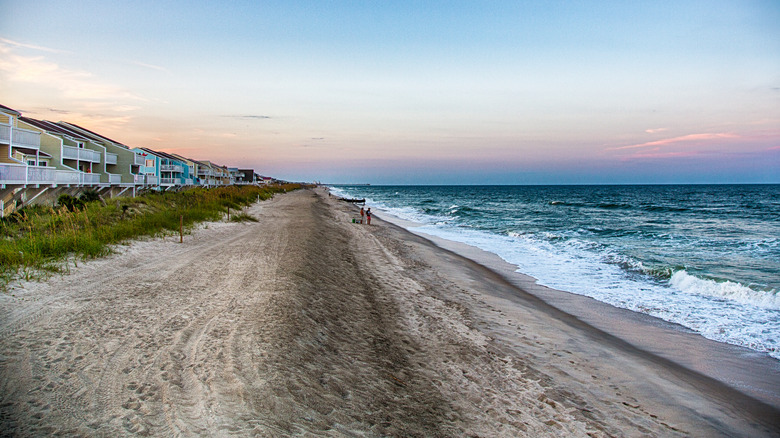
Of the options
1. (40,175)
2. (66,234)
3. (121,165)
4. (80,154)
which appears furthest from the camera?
(121,165)

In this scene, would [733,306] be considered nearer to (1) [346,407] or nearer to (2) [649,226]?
(1) [346,407]

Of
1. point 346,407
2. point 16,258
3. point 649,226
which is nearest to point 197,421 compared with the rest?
point 346,407

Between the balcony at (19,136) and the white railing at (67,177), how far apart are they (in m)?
2.42

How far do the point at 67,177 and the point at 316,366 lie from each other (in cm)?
2825

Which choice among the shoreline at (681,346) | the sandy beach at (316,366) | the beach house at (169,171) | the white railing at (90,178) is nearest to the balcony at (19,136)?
the white railing at (90,178)

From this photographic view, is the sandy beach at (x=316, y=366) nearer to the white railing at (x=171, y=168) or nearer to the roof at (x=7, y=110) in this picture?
the roof at (x=7, y=110)

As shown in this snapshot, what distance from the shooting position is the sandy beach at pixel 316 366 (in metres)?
4.15

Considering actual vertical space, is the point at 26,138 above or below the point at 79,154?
above

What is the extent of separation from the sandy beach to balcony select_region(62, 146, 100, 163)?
2607 centimetres

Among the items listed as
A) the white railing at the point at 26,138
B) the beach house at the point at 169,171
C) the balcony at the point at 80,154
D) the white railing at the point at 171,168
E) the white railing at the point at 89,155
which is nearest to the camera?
the white railing at the point at 26,138

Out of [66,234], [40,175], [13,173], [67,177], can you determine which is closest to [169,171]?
[67,177]

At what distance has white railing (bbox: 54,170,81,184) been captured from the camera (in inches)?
976

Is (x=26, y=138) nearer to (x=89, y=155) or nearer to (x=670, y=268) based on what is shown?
(x=89, y=155)

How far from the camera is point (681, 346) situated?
305 inches
